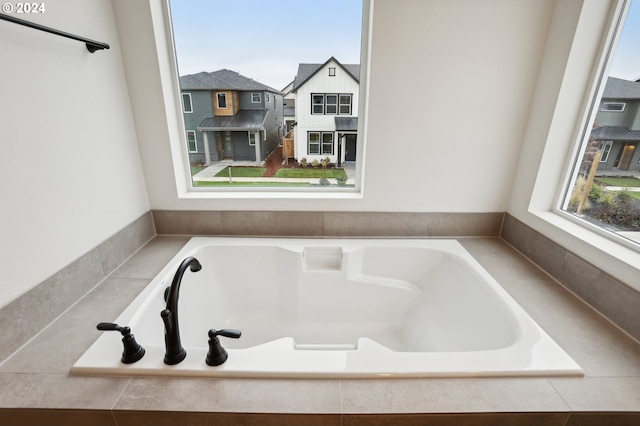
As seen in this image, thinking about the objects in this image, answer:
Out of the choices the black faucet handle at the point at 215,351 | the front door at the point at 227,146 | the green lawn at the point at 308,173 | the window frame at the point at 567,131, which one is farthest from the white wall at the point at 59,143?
the window frame at the point at 567,131

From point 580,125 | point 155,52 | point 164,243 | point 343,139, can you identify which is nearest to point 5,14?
point 155,52

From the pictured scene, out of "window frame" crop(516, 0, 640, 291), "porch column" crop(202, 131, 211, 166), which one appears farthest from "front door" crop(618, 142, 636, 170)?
"porch column" crop(202, 131, 211, 166)

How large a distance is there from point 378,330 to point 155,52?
6.38 feet

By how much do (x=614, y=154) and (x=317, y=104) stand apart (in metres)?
1.48

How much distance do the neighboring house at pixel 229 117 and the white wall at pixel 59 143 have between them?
360 mm

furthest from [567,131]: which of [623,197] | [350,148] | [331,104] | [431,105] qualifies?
[331,104]

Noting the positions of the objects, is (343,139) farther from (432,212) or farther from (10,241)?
(10,241)

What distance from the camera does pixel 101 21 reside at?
4.50 feet

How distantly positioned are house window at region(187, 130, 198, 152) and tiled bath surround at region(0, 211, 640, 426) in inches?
29.1

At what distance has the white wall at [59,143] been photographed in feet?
3.18

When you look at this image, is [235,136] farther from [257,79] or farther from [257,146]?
[257,79]

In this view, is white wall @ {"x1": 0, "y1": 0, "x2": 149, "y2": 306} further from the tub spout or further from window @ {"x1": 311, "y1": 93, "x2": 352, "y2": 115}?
window @ {"x1": 311, "y1": 93, "x2": 352, "y2": 115}

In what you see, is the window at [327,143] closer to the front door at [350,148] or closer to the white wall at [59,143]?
the front door at [350,148]

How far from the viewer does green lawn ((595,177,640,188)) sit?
1.21m
